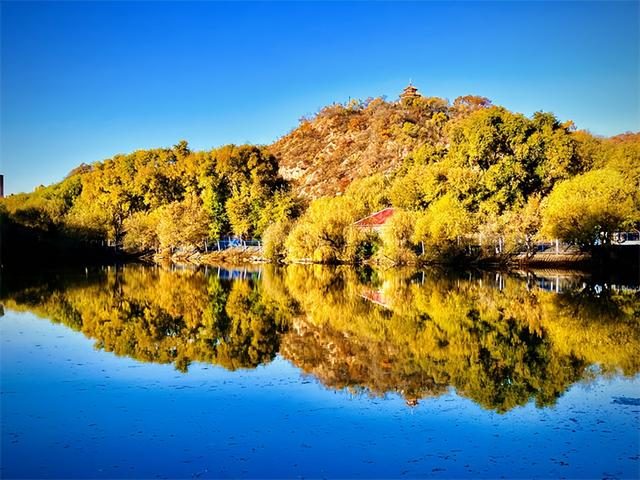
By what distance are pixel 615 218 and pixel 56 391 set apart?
34013mm

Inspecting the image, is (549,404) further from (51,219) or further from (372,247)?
(51,219)

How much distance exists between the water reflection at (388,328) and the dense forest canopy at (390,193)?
913cm

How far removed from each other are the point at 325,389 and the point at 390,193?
42670mm

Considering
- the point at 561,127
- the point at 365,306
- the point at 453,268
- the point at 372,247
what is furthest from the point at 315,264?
the point at 365,306

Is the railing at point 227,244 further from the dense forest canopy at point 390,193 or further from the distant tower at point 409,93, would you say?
the distant tower at point 409,93

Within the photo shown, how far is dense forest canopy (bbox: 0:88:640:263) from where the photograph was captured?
4238cm

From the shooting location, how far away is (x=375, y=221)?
52.9 m

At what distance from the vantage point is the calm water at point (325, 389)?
845 cm

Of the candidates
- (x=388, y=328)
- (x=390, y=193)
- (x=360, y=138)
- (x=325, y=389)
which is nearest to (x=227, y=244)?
(x=390, y=193)

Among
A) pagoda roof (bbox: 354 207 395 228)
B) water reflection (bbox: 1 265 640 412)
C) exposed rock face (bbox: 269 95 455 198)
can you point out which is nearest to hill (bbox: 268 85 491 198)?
exposed rock face (bbox: 269 95 455 198)

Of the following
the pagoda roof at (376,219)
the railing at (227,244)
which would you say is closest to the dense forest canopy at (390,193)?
the railing at (227,244)

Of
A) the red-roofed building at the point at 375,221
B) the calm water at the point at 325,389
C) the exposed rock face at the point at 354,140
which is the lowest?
the calm water at the point at 325,389

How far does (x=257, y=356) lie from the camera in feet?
50.9

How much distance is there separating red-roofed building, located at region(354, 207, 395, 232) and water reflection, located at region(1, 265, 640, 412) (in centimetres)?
1702
